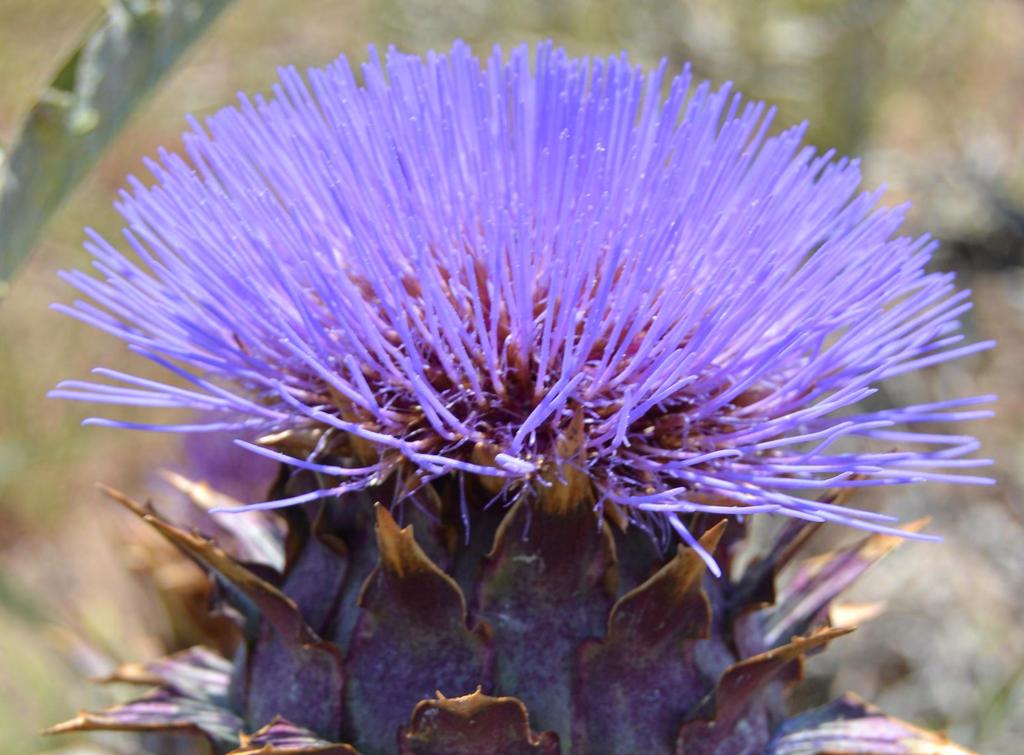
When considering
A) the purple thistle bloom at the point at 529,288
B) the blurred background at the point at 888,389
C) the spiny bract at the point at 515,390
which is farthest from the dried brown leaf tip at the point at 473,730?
the blurred background at the point at 888,389

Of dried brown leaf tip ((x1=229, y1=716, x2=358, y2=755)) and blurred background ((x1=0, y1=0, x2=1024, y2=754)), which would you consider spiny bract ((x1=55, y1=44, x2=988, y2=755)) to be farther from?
blurred background ((x1=0, y1=0, x2=1024, y2=754))

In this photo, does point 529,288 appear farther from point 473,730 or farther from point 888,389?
point 888,389

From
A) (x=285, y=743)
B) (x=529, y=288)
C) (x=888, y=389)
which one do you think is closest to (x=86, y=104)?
(x=529, y=288)

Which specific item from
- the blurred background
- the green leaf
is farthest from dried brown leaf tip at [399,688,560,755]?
the blurred background

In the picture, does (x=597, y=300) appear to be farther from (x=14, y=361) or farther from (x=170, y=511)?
(x=14, y=361)

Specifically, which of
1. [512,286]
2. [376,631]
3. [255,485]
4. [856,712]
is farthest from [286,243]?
[255,485]

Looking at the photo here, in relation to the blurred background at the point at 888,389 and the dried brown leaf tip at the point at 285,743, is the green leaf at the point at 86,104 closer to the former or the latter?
the blurred background at the point at 888,389
